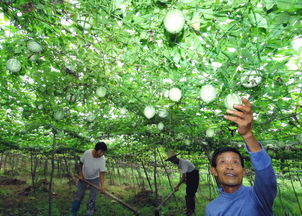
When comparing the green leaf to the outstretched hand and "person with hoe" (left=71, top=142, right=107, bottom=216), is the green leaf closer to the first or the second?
the outstretched hand

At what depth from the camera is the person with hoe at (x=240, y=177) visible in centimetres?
148

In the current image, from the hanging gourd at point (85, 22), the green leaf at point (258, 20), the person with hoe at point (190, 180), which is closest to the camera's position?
the green leaf at point (258, 20)

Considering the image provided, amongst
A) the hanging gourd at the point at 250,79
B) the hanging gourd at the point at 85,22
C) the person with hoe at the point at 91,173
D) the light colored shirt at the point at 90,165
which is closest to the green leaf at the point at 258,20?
the hanging gourd at the point at 250,79

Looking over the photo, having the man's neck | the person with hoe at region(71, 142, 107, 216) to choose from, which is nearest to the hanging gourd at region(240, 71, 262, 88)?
the man's neck

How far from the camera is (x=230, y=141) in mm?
7895

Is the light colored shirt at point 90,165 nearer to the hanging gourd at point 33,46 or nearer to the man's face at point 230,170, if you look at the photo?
the hanging gourd at point 33,46

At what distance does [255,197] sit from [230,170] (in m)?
0.39

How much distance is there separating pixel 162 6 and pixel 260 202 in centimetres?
193

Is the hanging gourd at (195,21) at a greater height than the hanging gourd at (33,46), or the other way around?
the hanging gourd at (33,46)

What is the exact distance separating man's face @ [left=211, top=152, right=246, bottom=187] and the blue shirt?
0.10 meters

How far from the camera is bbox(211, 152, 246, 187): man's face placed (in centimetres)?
202

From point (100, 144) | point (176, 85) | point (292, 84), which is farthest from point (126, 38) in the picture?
point (100, 144)

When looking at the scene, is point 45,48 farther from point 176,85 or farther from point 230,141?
point 230,141

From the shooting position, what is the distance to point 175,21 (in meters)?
1.82
